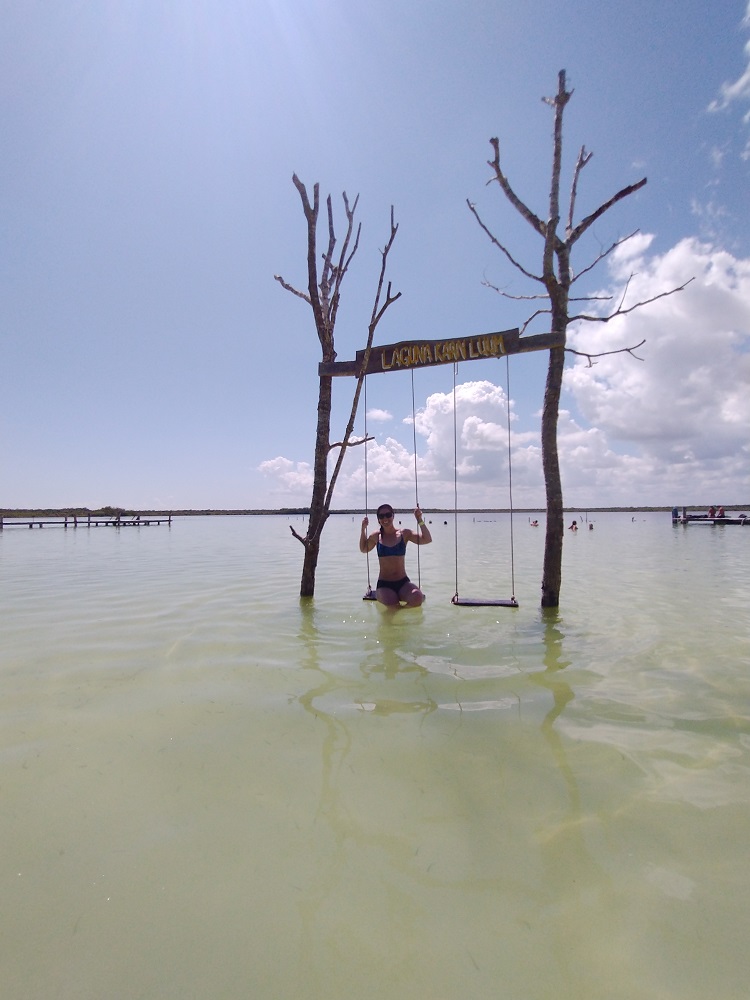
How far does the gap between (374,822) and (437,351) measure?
7.48 meters

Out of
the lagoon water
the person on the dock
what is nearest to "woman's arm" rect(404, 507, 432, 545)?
the person on the dock

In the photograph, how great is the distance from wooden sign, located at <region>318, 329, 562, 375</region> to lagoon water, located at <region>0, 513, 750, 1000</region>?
4884 mm

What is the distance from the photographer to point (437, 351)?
8609 mm

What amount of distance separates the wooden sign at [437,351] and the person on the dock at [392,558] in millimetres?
2651

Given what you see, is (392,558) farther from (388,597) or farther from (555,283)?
(555,283)

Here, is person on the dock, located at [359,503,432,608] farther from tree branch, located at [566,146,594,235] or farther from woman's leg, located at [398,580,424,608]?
tree branch, located at [566,146,594,235]

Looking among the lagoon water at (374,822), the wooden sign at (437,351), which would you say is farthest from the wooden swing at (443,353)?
the lagoon water at (374,822)

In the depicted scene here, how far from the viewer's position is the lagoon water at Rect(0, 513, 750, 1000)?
6.18 ft

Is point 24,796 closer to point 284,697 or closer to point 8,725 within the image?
point 8,725

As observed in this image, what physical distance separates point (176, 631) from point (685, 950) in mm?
6721

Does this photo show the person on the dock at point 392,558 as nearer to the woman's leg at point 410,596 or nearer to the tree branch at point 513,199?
the woman's leg at point 410,596

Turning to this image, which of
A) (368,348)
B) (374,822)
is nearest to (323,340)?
(368,348)

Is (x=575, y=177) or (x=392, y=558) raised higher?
(x=575, y=177)

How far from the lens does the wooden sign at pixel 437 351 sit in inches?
321
